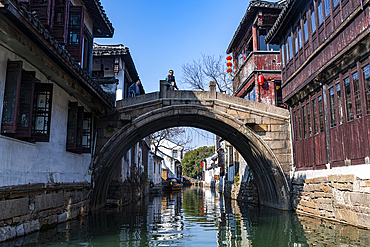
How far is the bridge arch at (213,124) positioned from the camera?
37.4ft

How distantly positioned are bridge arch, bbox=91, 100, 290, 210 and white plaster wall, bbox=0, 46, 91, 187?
994 mm

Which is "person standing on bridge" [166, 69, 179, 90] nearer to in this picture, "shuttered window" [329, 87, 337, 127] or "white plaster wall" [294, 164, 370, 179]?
"white plaster wall" [294, 164, 370, 179]

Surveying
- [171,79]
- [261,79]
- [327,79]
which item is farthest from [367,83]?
[171,79]

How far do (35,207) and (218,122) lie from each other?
6905mm

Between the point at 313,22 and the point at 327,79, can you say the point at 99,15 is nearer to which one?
the point at 313,22

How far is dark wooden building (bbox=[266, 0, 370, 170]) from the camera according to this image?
7.13 metres

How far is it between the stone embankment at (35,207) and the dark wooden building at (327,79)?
7.11m

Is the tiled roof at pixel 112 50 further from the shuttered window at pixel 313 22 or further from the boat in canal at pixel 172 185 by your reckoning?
the boat in canal at pixel 172 185

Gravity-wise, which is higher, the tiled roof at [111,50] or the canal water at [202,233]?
the tiled roof at [111,50]

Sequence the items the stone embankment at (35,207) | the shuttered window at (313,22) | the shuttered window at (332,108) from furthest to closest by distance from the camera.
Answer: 1. the shuttered window at (313,22)
2. the shuttered window at (332,108)
3. the stone embankment at (35,207)

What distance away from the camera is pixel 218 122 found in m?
12.1

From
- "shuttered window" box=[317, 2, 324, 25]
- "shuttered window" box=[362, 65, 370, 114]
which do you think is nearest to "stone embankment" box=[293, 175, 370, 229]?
"shuttered window" box=[362, 65, 370, 114]

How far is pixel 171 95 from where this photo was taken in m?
12.0

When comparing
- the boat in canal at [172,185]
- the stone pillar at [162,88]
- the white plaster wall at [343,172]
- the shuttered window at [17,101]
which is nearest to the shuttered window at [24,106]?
the shuttered window at [17,101]
